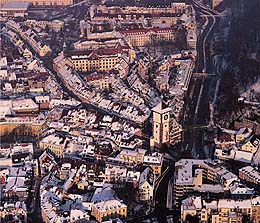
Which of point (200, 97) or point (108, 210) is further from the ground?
point (200, 97)

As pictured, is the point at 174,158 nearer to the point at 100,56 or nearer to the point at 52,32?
the point at 100,56

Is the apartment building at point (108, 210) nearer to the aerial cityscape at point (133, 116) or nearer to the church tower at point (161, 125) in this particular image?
the aerial cityscape at point (133, 116)

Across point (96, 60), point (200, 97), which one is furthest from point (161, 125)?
point (96, 60)

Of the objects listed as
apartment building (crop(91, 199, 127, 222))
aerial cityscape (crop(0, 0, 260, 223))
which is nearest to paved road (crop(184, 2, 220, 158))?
aerial cityscape (crop(0, 0, 260, 223))

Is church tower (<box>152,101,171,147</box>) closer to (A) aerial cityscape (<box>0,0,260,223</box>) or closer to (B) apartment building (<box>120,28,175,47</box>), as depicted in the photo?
(A) aerial cityscape (<box>0,0,260,223</box>)

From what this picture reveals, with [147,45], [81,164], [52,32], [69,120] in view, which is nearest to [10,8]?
[52,32]

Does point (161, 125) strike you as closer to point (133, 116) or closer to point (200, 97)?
point (133, 116)

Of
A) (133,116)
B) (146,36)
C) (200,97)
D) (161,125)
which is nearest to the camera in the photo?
(161,125)
